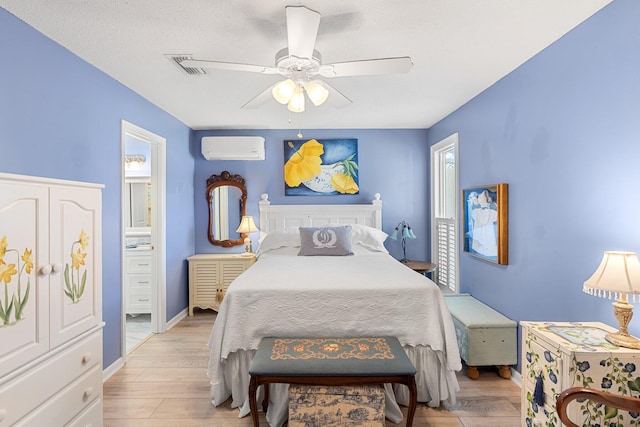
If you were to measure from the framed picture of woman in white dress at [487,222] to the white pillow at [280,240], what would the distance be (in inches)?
73.4

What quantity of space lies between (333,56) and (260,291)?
5.66 feet

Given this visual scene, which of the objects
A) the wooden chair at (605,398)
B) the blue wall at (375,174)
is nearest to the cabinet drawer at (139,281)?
the blue wall at (375,174)

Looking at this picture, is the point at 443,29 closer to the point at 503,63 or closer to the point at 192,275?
the point at 503,63

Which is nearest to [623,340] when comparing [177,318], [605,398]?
[605,398]

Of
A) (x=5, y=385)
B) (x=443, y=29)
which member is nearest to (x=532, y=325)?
(x=443, y=29)

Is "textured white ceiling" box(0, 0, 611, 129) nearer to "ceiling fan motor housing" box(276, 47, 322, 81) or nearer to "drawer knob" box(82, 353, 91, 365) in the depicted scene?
"ceiling fan motor housing" box(276, 47, 322, 81)

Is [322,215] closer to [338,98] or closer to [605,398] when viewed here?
[338,98]

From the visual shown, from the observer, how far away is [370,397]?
1.86 meters

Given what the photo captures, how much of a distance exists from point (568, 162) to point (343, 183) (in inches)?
111

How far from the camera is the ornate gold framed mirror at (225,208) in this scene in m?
4.67

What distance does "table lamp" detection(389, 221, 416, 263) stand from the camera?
430cm

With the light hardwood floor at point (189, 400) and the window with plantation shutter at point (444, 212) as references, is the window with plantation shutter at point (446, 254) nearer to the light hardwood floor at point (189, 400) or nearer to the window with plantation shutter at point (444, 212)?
the window with plantation shutter at point (444, 212)

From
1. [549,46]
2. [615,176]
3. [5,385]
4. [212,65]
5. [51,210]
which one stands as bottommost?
[5,385]

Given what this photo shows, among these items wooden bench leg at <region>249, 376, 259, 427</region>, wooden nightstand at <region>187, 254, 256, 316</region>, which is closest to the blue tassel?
wooden bench leg at <region>249, 376, 259, 427</region>
